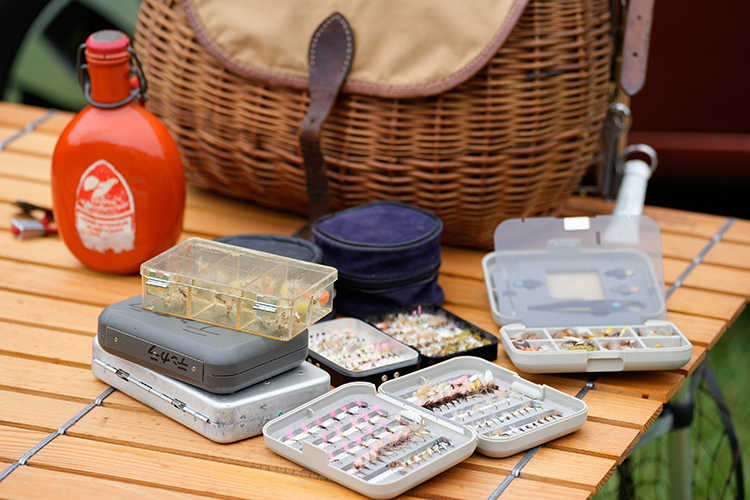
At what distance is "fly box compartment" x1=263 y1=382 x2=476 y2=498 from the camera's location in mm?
652

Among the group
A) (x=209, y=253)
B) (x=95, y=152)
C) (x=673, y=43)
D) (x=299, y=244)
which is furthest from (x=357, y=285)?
(x=673, y=43)

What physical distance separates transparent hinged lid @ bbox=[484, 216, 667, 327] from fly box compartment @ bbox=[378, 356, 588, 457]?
129 millimetres

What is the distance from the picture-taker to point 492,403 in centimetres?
76

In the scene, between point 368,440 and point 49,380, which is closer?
point 368,440

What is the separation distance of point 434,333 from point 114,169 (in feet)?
1.30

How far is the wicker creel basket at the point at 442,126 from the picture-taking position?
3.26 ft

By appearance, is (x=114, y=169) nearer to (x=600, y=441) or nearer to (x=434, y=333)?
(x=434, y=333)

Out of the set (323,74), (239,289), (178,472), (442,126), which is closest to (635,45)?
(442,126)

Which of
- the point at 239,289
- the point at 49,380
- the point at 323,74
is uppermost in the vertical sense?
the point at 323,74

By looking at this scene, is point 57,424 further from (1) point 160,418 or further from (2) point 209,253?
(2) point 209,253

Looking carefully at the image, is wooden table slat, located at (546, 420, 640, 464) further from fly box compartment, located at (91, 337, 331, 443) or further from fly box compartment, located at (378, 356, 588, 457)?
fly box compartment, located at (91, 337, 331, 443)

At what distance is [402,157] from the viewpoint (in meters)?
1.03

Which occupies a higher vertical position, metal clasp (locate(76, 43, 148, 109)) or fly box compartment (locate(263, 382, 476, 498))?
metal clasp (locate(76, 43, 148, 109))

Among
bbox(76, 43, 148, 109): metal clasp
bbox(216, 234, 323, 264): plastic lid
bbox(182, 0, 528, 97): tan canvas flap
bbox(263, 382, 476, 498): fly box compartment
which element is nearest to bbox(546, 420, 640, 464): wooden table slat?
bbox(263, 382, 476, 498): fly box compartment
